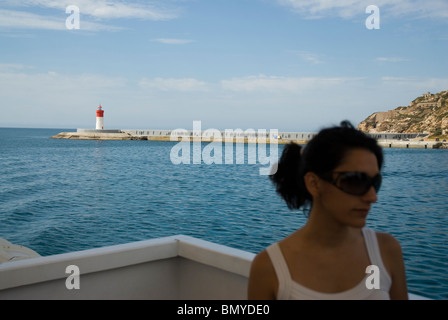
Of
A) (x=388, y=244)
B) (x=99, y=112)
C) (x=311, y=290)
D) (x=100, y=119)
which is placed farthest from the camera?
(x=100, y=119)

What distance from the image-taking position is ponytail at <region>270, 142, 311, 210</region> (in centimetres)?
126

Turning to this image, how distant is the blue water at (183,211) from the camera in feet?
43.7

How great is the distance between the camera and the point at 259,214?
18.5m

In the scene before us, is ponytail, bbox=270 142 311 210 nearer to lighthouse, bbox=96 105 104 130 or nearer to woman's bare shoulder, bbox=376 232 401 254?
woman's bare shoulder, bbox=376 232 401 254

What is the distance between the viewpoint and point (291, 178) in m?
1.28

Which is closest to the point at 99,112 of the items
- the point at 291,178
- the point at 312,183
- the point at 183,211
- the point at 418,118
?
the point at 183,211

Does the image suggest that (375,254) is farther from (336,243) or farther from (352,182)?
(352,182)

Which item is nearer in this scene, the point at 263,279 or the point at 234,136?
the point at 263,279

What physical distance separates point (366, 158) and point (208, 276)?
1288 mm

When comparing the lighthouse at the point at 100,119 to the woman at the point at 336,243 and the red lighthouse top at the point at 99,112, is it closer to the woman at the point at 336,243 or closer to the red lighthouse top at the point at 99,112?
the red lighthouse top at the point at 99,112

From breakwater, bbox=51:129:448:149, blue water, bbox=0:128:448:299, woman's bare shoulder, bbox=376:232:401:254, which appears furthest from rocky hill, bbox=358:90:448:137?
→ woman's bare shoulder, bbox=376:232:401:254

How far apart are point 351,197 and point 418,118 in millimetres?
85233

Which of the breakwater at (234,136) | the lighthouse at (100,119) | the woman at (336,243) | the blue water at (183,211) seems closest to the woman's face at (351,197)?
the woman at (336,243)
